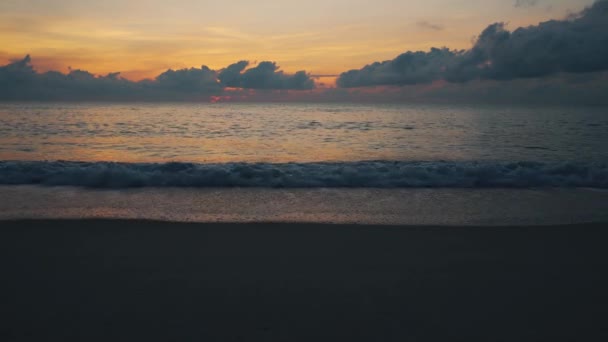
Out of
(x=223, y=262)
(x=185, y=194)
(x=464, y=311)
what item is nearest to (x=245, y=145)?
(x=185, y=194)

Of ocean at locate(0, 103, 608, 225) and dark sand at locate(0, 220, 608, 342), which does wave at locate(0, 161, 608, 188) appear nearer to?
ocean at locate(0, 103, 608, 225)

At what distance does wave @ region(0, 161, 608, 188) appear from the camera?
436 inches

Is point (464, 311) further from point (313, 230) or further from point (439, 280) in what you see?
point (313, 230)

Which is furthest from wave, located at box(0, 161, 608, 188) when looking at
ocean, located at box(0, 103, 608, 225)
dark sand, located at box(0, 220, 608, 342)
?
dark sand, located at box(0, 220, 608, 342)

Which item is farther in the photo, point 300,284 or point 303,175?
point 303,175

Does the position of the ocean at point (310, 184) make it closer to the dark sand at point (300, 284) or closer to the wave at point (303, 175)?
the wave at point (303, 175)

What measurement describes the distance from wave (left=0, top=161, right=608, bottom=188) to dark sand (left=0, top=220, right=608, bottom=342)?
4.70 m

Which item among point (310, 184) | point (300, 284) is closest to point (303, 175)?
point (310, 184)

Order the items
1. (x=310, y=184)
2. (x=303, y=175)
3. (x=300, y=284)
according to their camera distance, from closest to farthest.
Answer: (x=300, y=284), (x=310, y=184), (x=303, y=175)

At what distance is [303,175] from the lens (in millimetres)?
12141

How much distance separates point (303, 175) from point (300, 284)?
26.1 ft

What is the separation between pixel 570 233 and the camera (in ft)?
A: 20.9

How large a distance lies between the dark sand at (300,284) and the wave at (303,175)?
4.70m

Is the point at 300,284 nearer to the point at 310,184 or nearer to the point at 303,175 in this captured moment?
the point at 310,184
